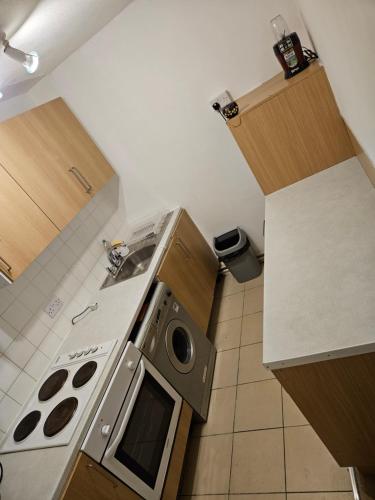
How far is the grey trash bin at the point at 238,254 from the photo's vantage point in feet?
8.07

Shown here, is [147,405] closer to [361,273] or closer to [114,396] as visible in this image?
[114,396]

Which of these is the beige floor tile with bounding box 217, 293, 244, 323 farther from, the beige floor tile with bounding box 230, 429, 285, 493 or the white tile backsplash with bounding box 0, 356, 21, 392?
the white tile backsplash with bounding box 0, 356, 21, 392

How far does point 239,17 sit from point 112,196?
174cm

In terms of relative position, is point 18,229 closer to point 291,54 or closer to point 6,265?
point 6,265

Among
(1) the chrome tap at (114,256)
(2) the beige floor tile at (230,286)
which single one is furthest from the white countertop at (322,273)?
(1) the chrome tap at (114,256)

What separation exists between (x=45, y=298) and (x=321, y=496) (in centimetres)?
192

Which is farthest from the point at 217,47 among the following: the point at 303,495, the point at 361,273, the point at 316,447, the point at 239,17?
the point at 303,495

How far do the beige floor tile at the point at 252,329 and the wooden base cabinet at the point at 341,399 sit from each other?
110 cm

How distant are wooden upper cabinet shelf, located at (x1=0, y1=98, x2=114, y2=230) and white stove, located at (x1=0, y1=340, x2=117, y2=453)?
935 mm

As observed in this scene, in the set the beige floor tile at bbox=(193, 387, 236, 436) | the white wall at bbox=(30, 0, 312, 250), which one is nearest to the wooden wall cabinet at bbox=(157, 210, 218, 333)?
the white wall at bbox=(30, 0, 312, 250)

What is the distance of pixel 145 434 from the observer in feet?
4.55

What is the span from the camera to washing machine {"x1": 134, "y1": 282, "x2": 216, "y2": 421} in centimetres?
161

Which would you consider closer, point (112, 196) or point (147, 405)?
point (147, 405)

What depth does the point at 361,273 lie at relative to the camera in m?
0.87
